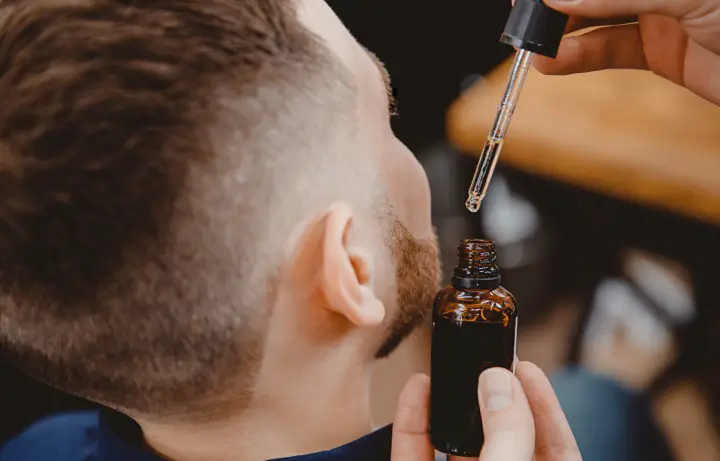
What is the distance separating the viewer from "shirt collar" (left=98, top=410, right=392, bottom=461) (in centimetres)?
89

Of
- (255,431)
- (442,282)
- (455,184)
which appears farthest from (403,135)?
(255,431)

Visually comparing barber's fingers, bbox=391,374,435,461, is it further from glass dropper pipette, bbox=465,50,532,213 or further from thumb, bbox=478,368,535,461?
glass dropper pipette, bbox=465,50,532,213

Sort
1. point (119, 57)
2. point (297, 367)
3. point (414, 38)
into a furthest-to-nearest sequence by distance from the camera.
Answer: point (414, 38)
point (297, 367)
point (119, 57)

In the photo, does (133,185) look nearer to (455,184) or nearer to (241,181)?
(241,181)

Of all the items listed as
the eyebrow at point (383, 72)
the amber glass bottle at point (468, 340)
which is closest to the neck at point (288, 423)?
the amber glass bottle at point (468, 340)

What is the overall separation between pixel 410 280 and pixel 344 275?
161 millimetres

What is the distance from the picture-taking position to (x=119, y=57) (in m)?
0.71

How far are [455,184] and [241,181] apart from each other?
14.0 inches

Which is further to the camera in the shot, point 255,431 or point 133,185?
point 255,431

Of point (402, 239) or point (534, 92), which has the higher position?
point (534, 92)

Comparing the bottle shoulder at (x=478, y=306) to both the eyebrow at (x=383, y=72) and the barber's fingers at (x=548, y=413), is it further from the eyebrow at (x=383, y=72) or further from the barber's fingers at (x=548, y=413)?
the eyebrow at (x=383, y=72)

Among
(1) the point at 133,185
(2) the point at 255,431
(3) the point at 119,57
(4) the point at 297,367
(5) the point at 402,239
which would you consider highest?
(3) the point at 119,57

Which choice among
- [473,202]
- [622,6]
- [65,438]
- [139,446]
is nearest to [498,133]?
[473,202]

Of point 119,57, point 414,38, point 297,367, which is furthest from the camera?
point 414,38
